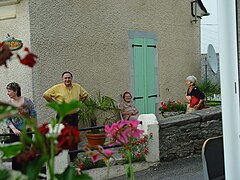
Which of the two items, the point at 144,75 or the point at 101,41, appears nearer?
the point at 101,41

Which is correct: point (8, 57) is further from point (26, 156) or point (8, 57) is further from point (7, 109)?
point (26, 156)

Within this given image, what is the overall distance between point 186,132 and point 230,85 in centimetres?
427

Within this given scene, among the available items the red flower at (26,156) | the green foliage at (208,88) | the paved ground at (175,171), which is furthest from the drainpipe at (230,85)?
the green foliage at (208,88)

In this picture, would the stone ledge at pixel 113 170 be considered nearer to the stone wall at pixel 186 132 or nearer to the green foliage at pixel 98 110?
the stone wall at pixel 186 132

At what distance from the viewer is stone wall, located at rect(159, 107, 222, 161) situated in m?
7.01

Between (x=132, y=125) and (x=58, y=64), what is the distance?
21.4ft

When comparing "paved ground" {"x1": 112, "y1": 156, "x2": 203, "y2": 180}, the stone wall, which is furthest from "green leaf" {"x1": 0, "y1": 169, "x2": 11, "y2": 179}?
the stone wall

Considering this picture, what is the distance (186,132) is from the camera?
724 cm

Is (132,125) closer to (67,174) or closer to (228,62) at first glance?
(67,174)

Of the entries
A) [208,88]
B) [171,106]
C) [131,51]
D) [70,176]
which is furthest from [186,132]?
[70,176]

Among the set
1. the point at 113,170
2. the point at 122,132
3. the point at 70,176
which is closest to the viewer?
the point at 70,176

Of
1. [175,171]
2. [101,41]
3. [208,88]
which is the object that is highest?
[101,41]

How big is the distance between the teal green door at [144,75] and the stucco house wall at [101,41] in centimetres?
25

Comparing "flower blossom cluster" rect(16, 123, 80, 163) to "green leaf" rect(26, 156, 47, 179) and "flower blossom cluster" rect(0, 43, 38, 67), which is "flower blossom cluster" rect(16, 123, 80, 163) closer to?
"green leaf" rect(26, 156, 47, 179)
